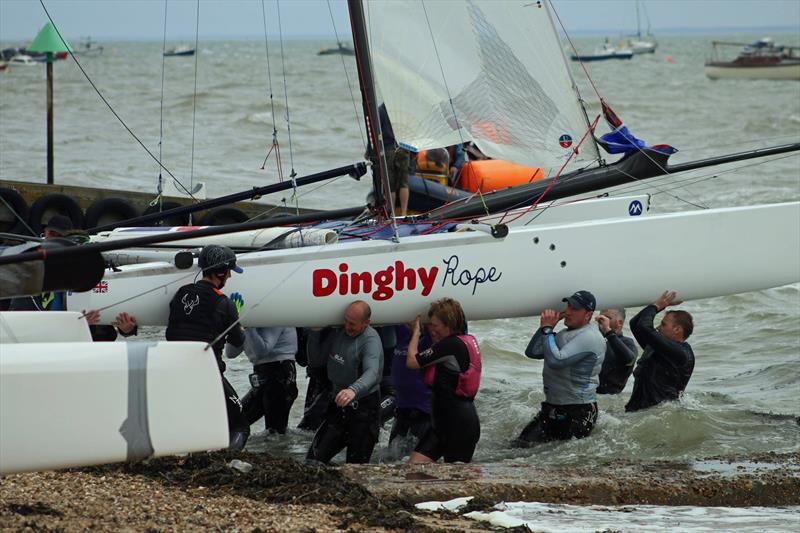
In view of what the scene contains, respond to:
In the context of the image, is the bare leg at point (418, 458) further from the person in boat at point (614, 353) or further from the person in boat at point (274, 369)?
the person in boat at point (614, 353)

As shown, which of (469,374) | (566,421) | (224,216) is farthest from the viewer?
(224,216)

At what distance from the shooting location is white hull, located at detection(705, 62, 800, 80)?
65125 millimetres

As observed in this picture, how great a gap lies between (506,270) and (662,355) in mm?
1303

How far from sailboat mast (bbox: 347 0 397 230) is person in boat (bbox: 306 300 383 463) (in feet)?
2.52

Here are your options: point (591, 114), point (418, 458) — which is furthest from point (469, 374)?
point (591, 114)

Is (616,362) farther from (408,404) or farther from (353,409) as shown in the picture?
(353,409)

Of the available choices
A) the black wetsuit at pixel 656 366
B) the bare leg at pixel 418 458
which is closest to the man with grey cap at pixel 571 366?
the black wetsuit at pixel 656 366

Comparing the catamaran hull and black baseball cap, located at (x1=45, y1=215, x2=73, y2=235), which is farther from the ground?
black baseball cap, located at (x1=45, y1=215, x2=73, y2=235)

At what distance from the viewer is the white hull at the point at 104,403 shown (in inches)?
203

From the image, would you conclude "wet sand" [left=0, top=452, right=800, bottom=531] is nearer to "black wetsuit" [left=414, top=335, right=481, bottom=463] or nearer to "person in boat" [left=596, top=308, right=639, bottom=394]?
"black wetsuit" [left=414, top=335, right=481, bottom=463]

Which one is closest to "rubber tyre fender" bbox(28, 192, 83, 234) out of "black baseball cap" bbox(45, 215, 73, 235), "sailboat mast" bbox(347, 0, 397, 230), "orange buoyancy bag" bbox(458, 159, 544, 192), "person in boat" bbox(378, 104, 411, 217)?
"person in boat" bbox(378, 104, 411, 217)

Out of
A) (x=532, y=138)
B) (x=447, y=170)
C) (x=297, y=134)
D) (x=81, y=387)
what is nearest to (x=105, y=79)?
(x=297, y=134)

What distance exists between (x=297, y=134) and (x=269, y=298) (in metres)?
25.3

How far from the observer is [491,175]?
45.9 ft
